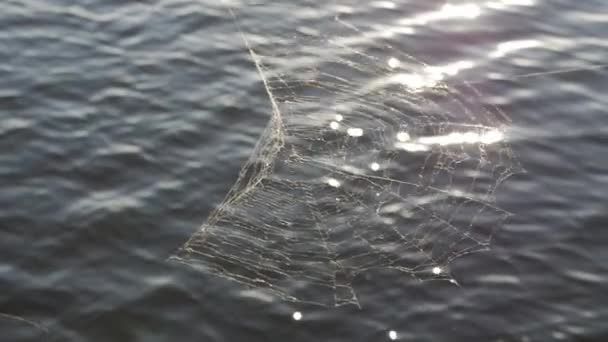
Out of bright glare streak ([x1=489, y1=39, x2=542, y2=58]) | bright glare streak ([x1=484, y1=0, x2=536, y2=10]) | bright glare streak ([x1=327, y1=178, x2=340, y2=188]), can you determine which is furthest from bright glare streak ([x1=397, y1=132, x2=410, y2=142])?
bright glare streak ([x1=484, y1=0, x2=536, y2=10])

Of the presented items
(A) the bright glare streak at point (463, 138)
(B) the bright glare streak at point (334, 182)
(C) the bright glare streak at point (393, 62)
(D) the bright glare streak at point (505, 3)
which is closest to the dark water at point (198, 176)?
(D) the bright glare streak at point (505, 3)

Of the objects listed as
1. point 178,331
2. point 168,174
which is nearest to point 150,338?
point 178,331

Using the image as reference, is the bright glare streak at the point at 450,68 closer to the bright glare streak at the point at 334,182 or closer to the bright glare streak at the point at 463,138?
the bright glare streak at the point at 463,138

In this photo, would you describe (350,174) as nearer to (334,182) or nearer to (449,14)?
(334,182)

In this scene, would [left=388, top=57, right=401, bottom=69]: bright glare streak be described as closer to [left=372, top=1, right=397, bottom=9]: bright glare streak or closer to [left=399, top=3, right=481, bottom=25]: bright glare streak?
[left=399, top=3, right=481, bottom=25]: bright glare streak

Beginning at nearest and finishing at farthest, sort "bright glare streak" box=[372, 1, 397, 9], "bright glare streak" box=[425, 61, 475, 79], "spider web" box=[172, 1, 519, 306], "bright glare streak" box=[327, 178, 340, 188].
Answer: "spider web" box=[172, 1, 519, 306], "bright glare streak" box=[327, 178, 340, 188], "bright glare streak" box=[425, 61, 475, 79], "bright glare streak" box=[372, 1, 397, 9]

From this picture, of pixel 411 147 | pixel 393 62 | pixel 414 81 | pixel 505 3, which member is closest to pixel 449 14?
Answer: pixel 505 3

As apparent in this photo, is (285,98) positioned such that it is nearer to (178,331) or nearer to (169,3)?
(169,3)
